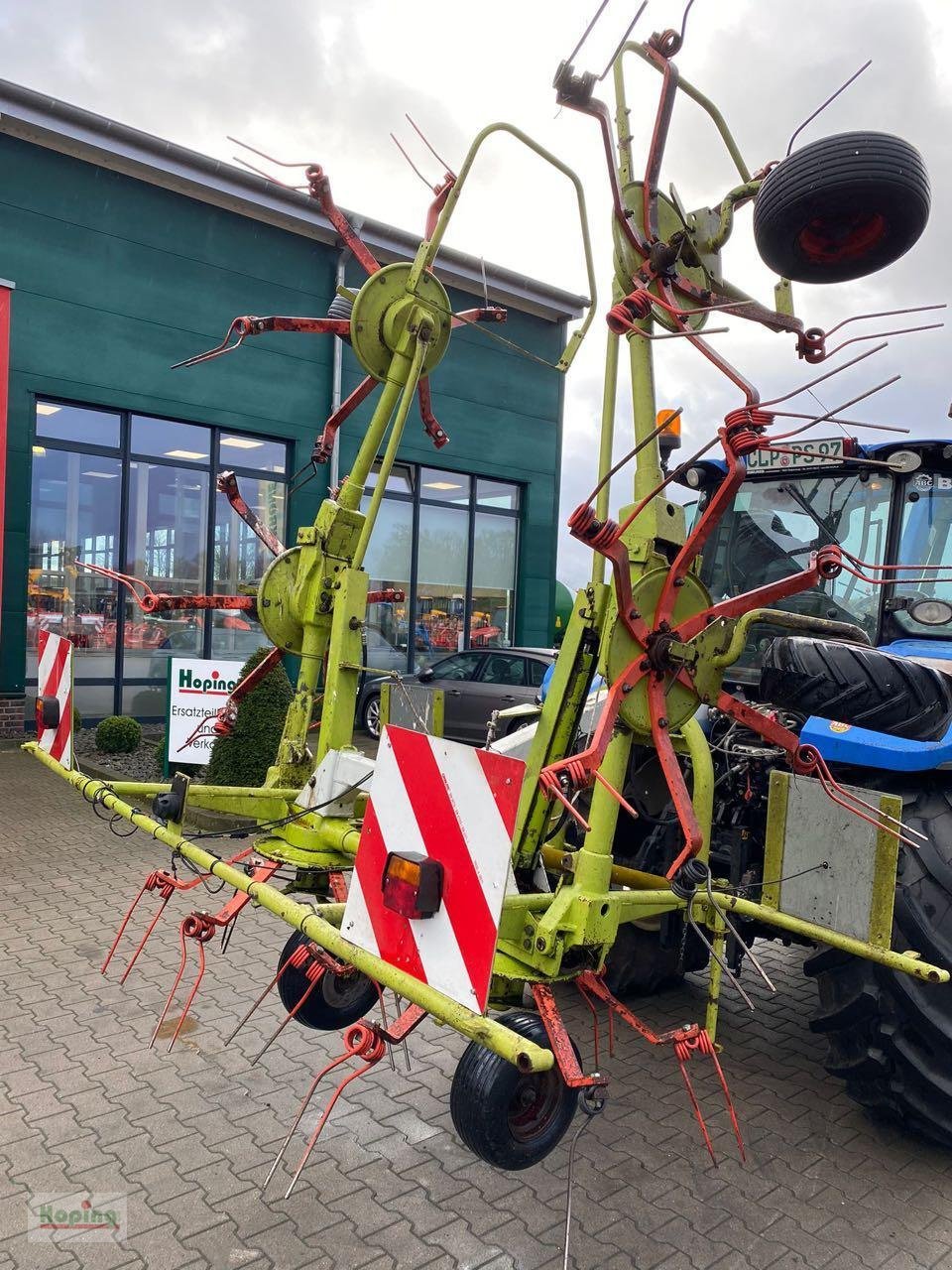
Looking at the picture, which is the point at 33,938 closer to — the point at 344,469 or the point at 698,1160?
the point at 698,1160

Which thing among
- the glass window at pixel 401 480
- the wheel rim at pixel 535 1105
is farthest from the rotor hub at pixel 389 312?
the glass window at pixel 401 480

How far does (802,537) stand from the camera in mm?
4125

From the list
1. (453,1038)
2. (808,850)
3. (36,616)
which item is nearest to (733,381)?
(808,850)

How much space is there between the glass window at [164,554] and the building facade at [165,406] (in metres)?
0.02

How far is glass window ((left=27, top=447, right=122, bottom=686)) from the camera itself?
10.6 m

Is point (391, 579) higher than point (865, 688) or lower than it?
higher

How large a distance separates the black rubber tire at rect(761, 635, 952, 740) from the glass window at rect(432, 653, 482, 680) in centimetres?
836

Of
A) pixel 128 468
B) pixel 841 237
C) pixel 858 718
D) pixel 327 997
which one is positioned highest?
pixel 128 468

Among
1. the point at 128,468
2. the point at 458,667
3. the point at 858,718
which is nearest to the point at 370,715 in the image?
the point at 458,667

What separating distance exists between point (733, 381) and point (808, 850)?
1445 mm

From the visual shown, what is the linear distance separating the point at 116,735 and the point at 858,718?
8405 millimetres

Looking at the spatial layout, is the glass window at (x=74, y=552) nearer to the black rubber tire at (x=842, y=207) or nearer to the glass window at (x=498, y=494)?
the glass window at (x=498, y=494)

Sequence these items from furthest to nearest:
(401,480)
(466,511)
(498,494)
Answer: (498,494) → (466,511) → (401,480)

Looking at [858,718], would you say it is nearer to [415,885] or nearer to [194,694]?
[415,885]
